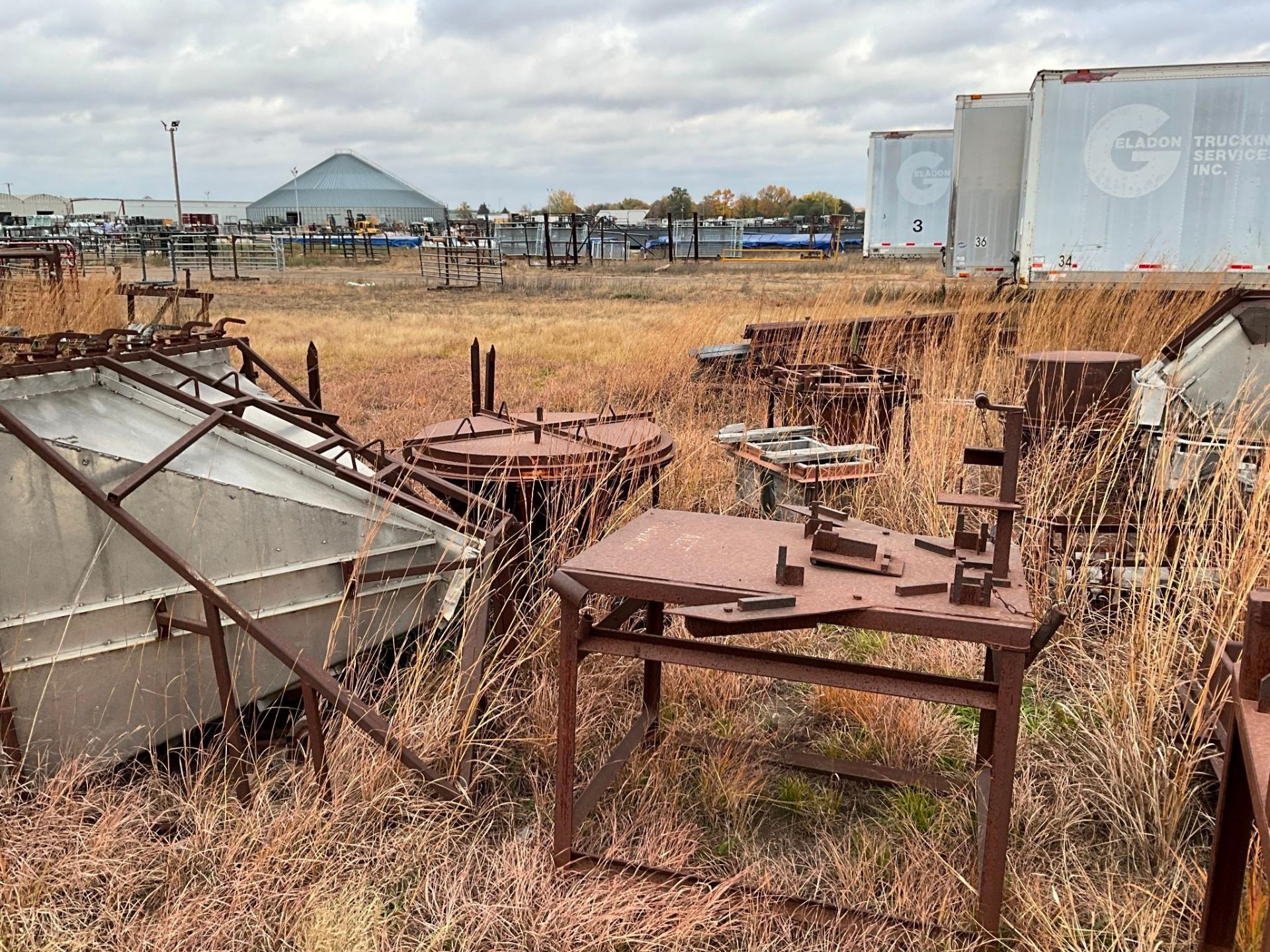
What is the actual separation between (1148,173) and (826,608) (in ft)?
41.5

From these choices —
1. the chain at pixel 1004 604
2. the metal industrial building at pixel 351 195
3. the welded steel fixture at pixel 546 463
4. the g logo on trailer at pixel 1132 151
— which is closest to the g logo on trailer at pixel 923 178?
the g logo on trailer at pixel 1132 151

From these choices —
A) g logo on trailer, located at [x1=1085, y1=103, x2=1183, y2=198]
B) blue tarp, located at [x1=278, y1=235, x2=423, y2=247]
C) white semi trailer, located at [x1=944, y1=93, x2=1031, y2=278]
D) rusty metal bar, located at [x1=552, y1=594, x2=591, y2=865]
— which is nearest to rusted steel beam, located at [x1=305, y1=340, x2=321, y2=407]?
rusty metal bar, located at [x1=552, y1=594, x2=591, y2=865]

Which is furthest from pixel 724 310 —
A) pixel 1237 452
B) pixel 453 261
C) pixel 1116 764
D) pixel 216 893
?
pixel 453 261

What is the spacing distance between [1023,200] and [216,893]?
13.2 meters

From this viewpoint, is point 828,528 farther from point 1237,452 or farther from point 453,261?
point 453,261

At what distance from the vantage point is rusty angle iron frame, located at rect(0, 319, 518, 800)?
3020mm

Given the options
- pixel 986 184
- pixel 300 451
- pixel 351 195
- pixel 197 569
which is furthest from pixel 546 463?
pixel 351 195

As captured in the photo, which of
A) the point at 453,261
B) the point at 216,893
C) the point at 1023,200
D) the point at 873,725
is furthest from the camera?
the point at 453,261

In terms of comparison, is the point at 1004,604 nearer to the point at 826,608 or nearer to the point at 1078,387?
the point at 826,608

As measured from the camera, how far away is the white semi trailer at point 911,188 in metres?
21.0

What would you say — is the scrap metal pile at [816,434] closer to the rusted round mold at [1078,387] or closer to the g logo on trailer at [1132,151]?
the rusted round mold at [1078,387]

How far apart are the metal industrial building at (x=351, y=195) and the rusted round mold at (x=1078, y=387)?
90242 mm

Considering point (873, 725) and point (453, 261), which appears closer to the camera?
point (873, 725)

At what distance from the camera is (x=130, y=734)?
10.8 feet
